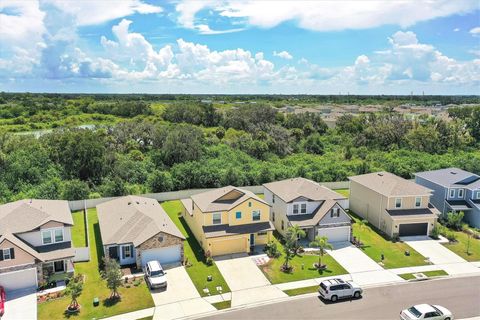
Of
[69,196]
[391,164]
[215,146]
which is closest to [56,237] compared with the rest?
[69,196]

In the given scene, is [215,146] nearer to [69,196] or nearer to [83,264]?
[69,196]

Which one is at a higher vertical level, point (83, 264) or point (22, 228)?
point (22, 228)

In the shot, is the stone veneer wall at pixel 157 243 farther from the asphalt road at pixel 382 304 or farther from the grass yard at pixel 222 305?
the asphalt road at pixel 382 304

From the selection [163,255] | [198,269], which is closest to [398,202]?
[198,269]

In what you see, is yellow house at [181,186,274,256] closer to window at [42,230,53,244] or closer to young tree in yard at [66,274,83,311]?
young tree in yard at [66,274,83,311]

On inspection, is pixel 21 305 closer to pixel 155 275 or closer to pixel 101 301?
pixel 101 301

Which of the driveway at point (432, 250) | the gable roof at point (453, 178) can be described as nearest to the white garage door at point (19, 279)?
the driveway at point (432, 250)

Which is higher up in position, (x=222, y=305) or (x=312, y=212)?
(x=312, y=212)
